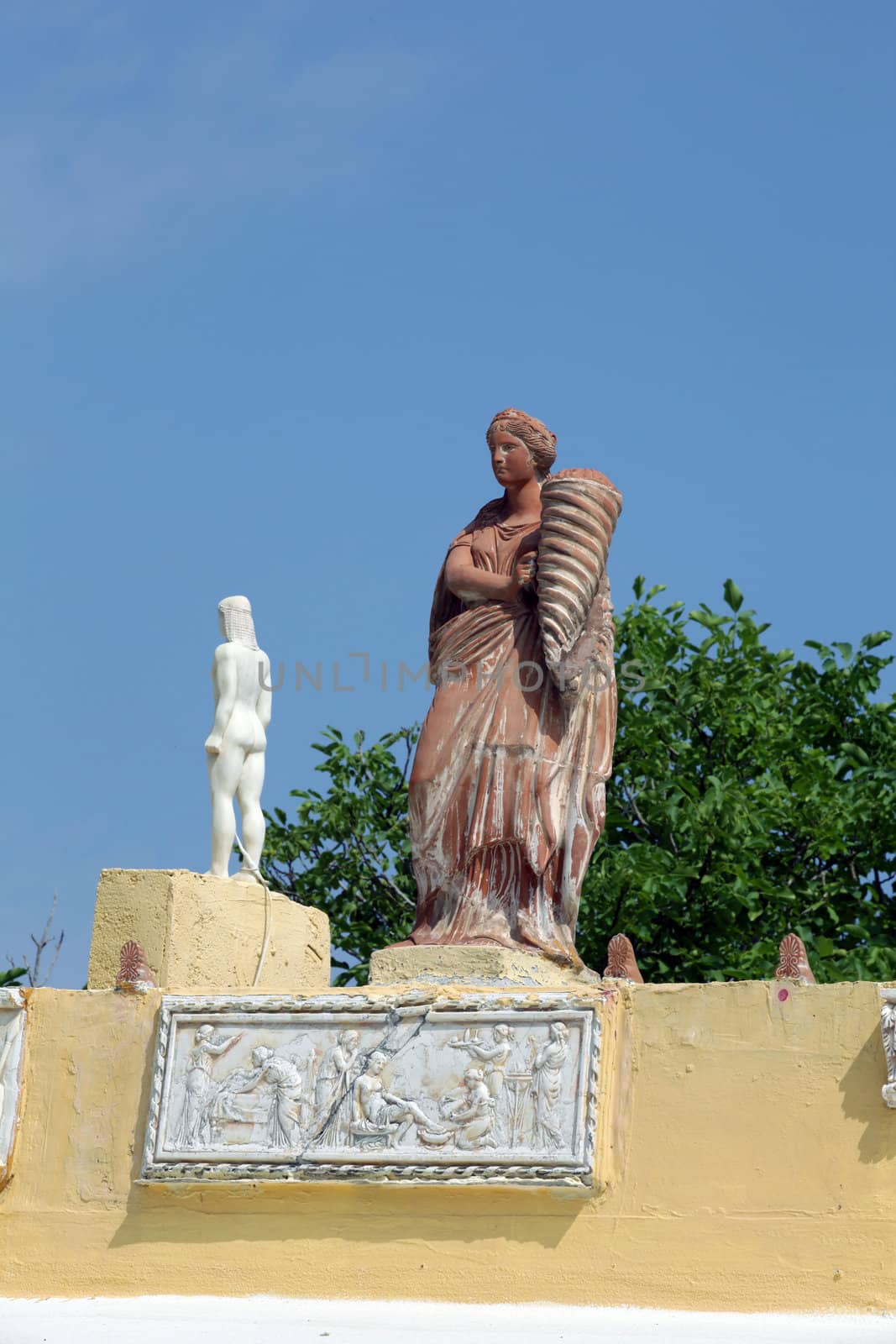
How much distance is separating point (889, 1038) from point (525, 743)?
222cm

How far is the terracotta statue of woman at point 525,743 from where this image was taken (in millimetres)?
9234

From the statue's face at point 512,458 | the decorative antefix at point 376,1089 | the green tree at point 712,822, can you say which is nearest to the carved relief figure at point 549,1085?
the decorative antefix at point 376,1089

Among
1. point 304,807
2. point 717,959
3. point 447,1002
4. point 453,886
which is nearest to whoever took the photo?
point 447,1002

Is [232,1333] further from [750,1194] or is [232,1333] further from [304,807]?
[304,807]

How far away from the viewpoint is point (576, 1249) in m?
8.09

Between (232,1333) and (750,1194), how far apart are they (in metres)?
2.07

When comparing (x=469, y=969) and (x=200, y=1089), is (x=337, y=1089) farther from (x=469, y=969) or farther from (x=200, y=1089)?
(x=469, y=969)

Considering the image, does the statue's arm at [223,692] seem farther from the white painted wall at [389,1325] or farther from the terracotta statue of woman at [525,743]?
the white painted wall at [389,1325]

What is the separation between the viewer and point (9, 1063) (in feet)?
30.0

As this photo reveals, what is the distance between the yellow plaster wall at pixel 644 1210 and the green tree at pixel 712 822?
6615mm

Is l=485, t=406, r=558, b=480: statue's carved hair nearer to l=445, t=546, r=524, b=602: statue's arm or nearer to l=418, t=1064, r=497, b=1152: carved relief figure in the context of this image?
l=445, t=546, r=524, b=602: statue's arm

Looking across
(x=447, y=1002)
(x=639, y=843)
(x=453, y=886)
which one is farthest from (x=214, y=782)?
(x=639, y=843)

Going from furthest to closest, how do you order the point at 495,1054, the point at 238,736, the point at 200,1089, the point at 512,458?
1. the point at 238,736
2. the point at 512,458
3. the point at 200,1089
4. the point at 495,1054

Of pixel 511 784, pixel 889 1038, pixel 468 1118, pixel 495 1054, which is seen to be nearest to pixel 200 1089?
pixel 468 1118
